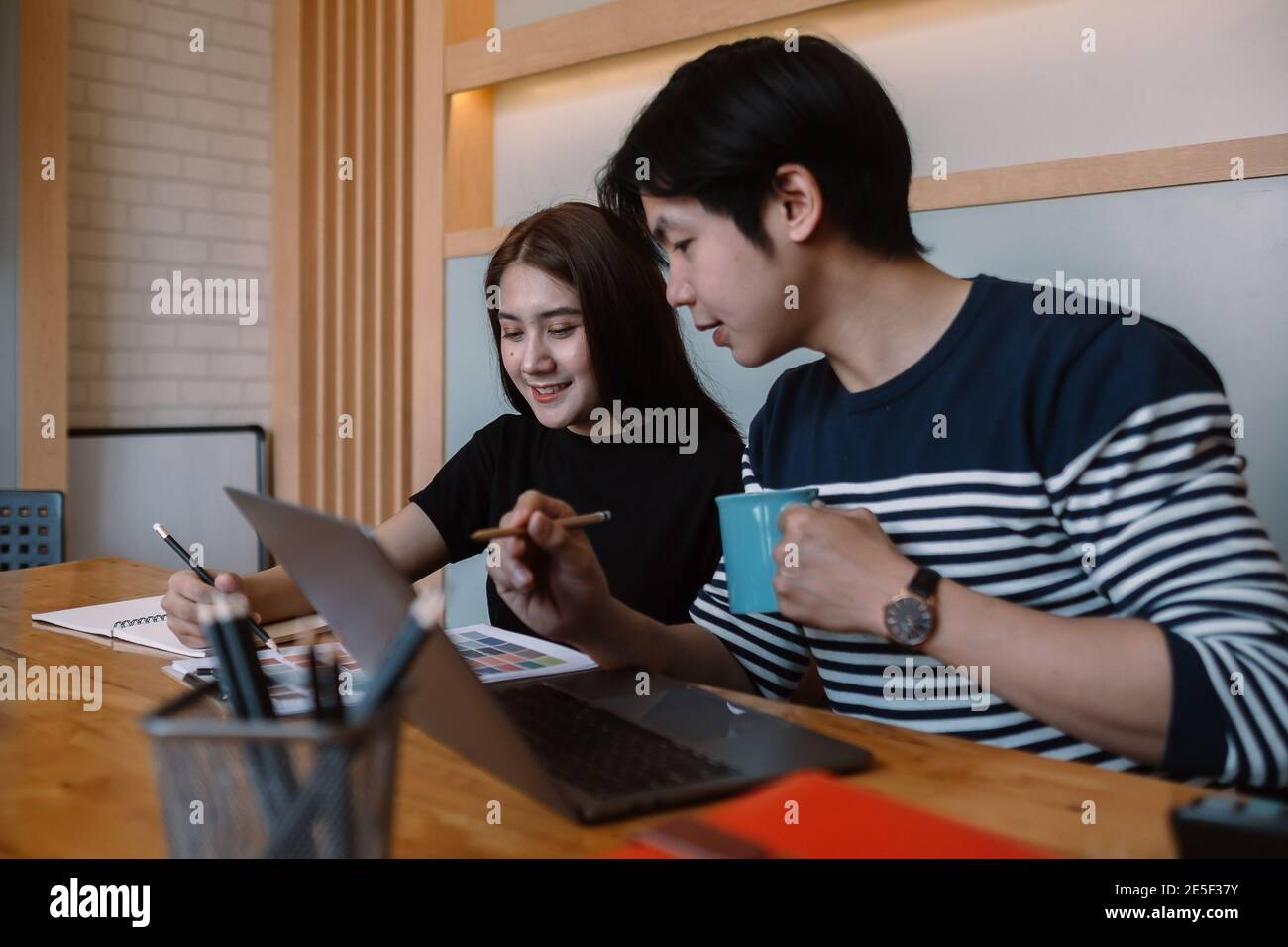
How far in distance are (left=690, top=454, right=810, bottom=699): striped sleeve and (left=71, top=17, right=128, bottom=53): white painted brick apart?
3.23 metres

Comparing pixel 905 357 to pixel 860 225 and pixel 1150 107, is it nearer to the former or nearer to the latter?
pixel 860 225

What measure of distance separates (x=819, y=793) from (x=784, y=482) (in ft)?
2.39

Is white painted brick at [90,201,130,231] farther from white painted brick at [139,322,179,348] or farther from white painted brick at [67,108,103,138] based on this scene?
white painted brick at [139,322,179,348]

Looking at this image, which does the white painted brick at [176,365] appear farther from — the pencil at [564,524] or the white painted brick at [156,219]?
the pencil at [564,524]

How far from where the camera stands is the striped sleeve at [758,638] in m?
1.30

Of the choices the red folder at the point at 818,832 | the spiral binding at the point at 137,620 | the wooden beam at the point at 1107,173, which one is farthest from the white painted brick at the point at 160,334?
the red folder at the point at 818,832

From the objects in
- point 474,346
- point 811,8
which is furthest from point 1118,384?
point 474,346

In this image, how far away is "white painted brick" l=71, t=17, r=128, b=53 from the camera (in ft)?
11.5

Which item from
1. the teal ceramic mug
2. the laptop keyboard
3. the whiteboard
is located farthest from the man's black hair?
the whiteboard

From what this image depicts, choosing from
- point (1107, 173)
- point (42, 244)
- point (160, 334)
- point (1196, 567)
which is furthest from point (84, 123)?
point (1196, 567)

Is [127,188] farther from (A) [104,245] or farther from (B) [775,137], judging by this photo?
(B) [775,137]

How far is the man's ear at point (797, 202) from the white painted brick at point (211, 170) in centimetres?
318

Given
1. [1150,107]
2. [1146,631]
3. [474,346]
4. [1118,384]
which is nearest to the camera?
[1146,631]

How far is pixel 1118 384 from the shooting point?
1.00 meters
